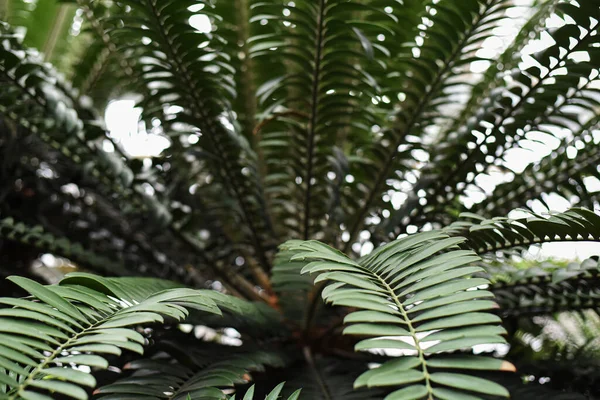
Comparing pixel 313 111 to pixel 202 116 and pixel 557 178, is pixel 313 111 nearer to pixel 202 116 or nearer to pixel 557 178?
pixel 202 116

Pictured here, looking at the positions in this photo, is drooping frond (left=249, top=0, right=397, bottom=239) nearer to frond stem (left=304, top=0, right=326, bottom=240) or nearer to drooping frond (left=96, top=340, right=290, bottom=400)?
frond stem (left=304, top=0, right=326, bottom=240)

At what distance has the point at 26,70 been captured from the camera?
75cm

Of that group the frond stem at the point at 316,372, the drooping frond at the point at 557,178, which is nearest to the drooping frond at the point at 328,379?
the frond stem at the point at 316,372

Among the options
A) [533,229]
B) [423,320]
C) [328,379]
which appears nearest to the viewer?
[423,320]

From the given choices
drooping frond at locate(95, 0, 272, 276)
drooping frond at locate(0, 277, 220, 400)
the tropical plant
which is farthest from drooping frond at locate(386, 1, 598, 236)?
drooping frond at locate(0, 277, 220, 400)

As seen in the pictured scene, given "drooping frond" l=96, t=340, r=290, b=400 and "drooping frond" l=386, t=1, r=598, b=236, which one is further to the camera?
"drooping frond" l=386, t=1, r=598, b=236

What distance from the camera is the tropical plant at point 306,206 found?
1.38ft

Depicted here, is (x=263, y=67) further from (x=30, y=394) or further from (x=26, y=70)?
(x=30, y=394)

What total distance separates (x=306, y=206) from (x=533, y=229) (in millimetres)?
408

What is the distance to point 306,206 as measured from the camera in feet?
2.76

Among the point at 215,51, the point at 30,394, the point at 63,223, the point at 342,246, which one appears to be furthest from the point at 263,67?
Answer: the point at 30,394

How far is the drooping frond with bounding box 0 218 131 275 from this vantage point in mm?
788

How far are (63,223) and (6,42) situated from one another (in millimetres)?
428

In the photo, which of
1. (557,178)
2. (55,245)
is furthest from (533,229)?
(55,245)
